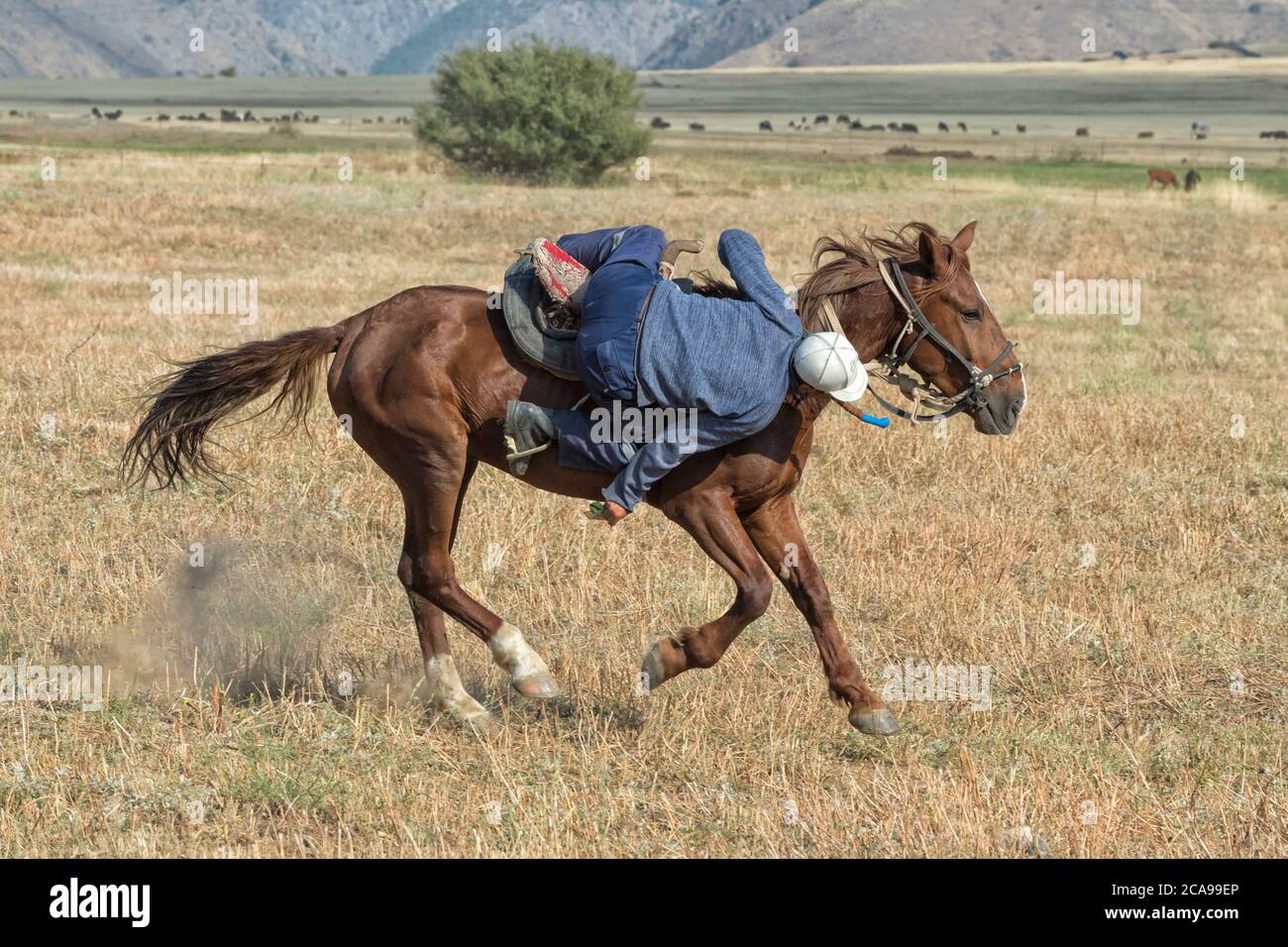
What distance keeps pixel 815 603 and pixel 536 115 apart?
44.4m

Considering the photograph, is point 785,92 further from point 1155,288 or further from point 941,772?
point 941,772

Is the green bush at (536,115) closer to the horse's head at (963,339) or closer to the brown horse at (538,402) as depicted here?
the brown horse at (538,402)

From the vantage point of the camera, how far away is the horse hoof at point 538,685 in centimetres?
586

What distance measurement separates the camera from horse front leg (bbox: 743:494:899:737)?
5699mm

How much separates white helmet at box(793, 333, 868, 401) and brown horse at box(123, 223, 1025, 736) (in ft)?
0.70

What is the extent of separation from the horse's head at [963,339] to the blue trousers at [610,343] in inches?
44.2

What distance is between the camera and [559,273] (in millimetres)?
6105

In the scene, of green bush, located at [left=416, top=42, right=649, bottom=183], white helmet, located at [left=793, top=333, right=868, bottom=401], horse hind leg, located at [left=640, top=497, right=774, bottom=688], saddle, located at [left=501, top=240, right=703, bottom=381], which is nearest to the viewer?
white helmet, located at [left=793, top=333, right=868, bottom=401]

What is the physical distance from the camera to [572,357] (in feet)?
19.6

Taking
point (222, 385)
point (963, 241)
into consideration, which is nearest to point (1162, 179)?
point (963, 241)

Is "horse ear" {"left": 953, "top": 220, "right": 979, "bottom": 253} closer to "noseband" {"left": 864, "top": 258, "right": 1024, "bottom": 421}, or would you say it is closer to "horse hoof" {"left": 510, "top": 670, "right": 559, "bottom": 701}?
"noseband" {"left": 864, "top": 258, "right": 1024, "bottom": 421}

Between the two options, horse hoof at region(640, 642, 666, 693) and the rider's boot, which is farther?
the rider's boot

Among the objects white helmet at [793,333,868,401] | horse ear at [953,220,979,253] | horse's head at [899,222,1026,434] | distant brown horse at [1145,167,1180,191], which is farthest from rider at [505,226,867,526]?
distant brown horse at [1145,167,1180,191]

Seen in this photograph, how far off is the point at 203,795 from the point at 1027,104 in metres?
157
